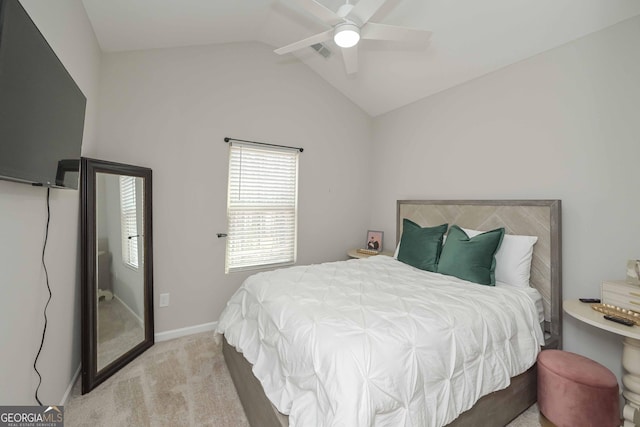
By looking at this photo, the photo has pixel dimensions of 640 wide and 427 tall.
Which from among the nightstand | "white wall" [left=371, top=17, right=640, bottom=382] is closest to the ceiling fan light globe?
"white wall" [left=371, top=17, right=640, bottom=382]

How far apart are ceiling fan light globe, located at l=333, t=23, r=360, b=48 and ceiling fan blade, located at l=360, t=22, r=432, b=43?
99mm

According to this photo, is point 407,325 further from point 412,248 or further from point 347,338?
point 412,248

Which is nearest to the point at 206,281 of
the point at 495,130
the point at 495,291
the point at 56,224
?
the point at 56,224

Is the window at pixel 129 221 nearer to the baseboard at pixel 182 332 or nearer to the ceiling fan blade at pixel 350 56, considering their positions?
the baseboard at pixel 182 332

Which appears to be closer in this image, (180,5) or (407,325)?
(407,325)

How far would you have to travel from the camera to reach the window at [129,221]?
231cm

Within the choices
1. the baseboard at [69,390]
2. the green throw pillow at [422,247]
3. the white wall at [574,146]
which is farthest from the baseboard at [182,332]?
the white wall at [574,146]

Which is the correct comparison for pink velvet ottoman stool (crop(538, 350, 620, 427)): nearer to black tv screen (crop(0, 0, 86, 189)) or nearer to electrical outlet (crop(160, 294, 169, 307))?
black tv screen (crop(0, 0, 86, 189))

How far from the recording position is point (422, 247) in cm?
260

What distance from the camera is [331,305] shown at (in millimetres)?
1584

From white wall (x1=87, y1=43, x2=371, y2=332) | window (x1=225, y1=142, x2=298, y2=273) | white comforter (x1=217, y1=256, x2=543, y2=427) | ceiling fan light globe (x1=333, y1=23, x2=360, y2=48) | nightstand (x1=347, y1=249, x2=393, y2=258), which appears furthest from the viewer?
nightstand (x1=347, y1=249, x2=393, y2=258)

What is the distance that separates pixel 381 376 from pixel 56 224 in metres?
2.03

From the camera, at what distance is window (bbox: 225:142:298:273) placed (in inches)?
120

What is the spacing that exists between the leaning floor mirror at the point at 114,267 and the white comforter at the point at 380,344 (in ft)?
3.22
